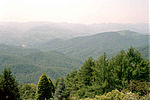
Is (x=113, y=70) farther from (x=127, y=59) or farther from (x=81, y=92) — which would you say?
(x=81, y=92)

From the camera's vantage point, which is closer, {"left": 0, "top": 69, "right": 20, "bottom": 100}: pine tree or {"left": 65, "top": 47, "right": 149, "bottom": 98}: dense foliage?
{"left": 65, "top": 47, "right": 149, "bottom": 98}: dense foliage

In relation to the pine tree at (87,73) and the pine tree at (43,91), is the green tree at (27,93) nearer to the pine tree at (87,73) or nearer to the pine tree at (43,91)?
the pine tree at (43,91)

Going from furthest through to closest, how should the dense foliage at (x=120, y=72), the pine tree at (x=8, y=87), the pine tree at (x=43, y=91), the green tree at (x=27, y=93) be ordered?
the green tree at (x=27, y=93)
the pine tree at (x=43, y=91)
the pine tree at (x=8, y=87)
the dense foliage at (x=120, y=72)

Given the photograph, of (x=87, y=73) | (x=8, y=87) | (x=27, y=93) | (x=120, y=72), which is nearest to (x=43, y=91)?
(x=8, y=87)

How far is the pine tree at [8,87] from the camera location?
15047 mm

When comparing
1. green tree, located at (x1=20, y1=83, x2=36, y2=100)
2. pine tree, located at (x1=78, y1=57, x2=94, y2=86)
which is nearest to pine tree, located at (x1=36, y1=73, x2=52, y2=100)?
pine tree, located at (x1=78, y1=57, x2=94, y2=86)

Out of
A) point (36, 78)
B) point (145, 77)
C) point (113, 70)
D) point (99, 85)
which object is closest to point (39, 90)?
point (99, 85)

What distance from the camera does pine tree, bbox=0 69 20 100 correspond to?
15047mm

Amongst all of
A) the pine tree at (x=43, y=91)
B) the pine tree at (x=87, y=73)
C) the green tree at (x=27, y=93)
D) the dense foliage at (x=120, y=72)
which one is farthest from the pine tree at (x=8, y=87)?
the green tree at (x=27, y=93)

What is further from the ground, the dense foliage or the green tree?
the dense foliage

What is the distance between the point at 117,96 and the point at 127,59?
800 cm

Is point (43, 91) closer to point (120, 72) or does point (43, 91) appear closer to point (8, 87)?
point (8, 87)

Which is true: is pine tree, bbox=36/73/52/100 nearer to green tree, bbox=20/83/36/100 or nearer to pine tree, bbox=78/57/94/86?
pine tree, bbox=78/57/94/86

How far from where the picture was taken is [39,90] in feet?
66.3
